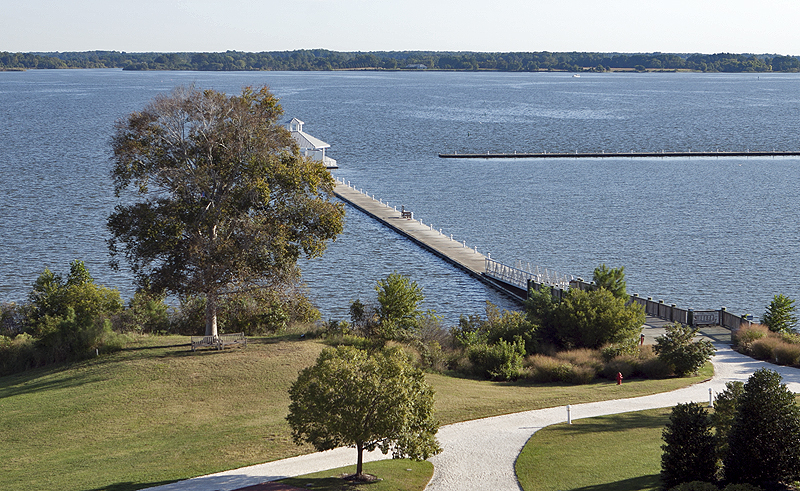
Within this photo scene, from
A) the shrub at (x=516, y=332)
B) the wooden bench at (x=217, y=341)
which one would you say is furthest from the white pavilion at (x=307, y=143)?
the wooden bench at (x=217, y=341)

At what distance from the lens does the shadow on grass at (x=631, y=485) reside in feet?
59.7

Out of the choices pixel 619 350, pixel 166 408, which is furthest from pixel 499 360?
pixel 166 408

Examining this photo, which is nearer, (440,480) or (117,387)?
(440,480)

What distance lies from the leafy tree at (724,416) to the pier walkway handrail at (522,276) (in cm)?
2639

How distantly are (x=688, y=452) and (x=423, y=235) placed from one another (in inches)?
1780

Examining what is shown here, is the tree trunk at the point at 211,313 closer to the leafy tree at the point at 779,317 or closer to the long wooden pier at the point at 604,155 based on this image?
the leafy tree at the point at 779,317

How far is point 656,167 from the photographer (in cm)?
10719

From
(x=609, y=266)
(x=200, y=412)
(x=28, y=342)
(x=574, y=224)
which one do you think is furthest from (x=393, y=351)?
(x=574, y=224)

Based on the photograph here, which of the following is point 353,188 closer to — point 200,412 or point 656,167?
point 656,167

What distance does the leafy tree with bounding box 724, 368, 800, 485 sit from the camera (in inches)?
669

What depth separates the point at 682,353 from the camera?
96.8ft

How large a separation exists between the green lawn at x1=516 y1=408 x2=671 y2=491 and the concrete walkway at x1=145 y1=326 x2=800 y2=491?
18.3 inches

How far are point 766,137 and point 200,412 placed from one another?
453 feet

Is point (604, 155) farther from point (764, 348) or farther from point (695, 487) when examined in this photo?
point (695, 487)
